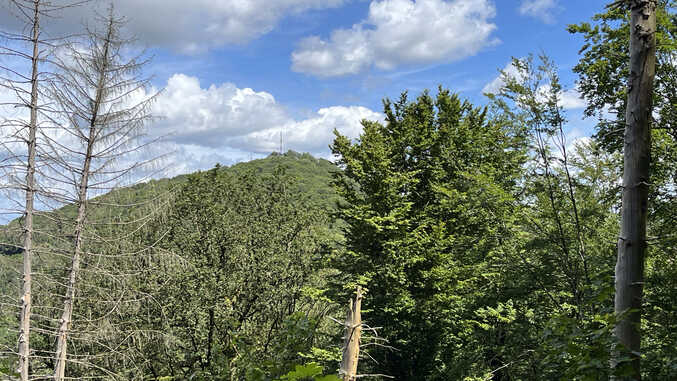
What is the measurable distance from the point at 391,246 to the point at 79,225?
881 centimetres

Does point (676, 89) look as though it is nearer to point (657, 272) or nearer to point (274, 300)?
point (657, 272)

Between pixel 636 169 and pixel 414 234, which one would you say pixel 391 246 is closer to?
pixel 414 234

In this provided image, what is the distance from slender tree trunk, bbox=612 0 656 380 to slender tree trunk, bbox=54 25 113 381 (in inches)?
333

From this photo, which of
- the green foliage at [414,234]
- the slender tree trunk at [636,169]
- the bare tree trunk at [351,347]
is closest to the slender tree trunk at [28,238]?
the bare tree trunk at [351,347]

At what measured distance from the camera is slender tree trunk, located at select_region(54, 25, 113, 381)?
8039 mm

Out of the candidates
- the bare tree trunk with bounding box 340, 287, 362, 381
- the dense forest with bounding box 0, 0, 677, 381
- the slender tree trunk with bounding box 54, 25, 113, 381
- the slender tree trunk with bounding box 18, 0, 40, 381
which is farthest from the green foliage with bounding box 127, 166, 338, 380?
the bare tree trunk with bounding box 340, 287, 362, 381

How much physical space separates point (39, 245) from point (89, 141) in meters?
2.15

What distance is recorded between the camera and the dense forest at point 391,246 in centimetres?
405

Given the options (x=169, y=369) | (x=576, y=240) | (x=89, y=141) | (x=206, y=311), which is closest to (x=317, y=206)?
(x=206, y=311)

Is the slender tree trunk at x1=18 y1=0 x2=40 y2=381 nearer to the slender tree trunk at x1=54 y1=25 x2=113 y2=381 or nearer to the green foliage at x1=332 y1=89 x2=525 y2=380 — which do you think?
the slender tree trunk at x1=54 y1=25 x2=113 y2=381

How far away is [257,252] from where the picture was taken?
17.5 metres

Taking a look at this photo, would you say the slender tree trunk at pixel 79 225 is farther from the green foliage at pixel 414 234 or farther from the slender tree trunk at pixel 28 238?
the green foliage at pixel 414 234

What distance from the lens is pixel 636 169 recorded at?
8.82 ft

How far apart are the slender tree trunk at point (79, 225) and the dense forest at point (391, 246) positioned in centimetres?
4
